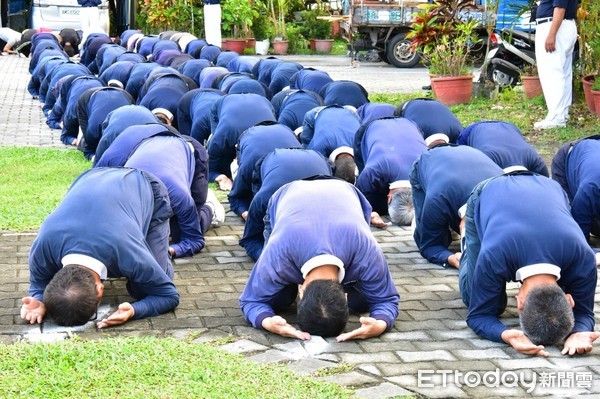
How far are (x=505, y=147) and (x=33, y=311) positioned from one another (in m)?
3.61

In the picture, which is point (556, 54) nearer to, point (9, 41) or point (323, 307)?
point (323, 307)

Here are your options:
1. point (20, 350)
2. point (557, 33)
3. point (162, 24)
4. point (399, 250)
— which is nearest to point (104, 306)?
point (20, 350)

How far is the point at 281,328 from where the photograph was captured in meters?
4.85

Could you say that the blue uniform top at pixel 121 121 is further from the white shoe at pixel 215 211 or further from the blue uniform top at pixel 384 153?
the blue uniform top at pixel 384 153

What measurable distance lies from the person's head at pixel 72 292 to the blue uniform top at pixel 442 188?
2.28 m

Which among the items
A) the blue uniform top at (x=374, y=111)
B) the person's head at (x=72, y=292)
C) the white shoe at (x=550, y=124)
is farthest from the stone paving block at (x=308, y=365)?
the white shoe at (x=550, y=124)

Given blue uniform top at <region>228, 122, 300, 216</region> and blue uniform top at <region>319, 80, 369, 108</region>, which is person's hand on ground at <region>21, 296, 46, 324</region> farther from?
blue uniform top at <region>319, 80, 369, 108</region>

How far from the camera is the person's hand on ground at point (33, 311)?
498 centimetres

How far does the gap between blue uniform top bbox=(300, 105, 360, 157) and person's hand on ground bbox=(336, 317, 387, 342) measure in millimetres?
3334

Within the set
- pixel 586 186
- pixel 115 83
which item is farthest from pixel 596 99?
pixel 115 83

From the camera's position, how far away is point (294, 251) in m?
4.84

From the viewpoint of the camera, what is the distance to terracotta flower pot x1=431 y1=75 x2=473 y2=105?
42.5 feet

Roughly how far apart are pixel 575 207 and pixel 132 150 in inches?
116

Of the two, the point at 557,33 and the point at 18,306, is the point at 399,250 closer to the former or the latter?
the point at 18,306
